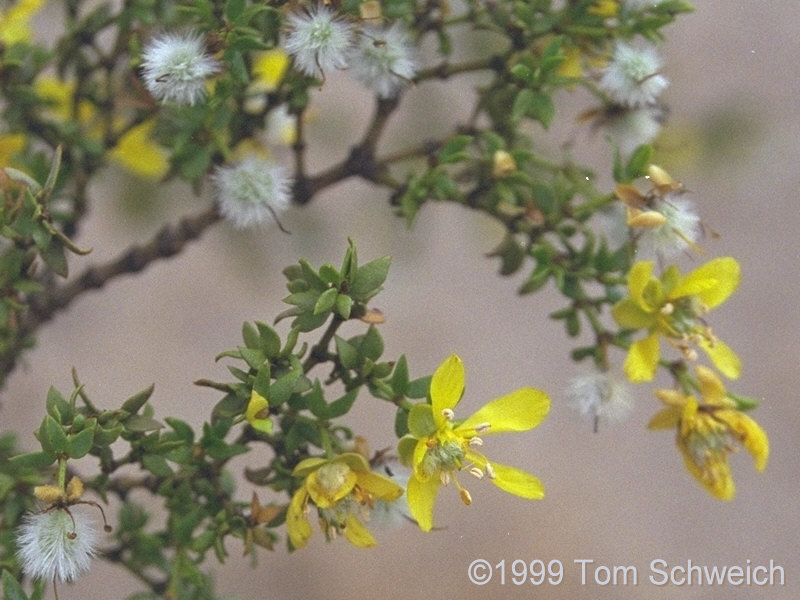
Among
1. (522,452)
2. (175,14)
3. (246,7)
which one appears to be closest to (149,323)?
(522,452)

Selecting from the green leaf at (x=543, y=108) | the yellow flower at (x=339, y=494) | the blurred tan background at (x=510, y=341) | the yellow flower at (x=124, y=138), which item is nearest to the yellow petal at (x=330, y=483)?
the yellow flower at (x=339, y=494)

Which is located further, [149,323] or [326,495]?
[149,323]

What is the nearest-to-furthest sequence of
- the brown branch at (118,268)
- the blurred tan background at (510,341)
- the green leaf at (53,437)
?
the green leaf at (53,437), the brown branch at (118,268), the blurred tan background at (510,341)

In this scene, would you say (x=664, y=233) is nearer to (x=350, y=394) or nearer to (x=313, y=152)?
(x=350, y=394)

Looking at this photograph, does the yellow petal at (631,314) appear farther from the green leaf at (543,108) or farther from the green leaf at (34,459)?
the green leaf at (34,459)

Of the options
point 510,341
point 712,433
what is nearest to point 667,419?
point 712,433

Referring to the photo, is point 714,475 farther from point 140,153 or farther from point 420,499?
point 140,153

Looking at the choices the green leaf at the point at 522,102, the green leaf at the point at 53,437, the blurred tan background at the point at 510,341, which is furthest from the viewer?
the blurred tan background at the point at 510,341
